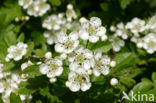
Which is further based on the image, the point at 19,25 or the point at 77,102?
the point at 19,25

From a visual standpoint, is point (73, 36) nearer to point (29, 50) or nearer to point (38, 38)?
point (29, 50)

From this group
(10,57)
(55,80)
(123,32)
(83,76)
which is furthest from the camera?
(123,32)

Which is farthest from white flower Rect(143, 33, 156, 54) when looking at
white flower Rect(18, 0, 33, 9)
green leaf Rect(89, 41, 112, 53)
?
white flower Rect(18, 0, 33, 9)

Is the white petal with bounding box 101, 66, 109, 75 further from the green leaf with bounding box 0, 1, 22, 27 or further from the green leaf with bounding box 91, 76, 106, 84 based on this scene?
the green leaf with bounding box 0, 1, 22, 27

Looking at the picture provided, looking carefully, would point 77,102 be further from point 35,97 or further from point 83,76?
point 35,97

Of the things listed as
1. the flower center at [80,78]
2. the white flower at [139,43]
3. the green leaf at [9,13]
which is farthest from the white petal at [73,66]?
the green leaf at [9,13]

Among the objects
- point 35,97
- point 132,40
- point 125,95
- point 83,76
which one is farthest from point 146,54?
point 35,97
